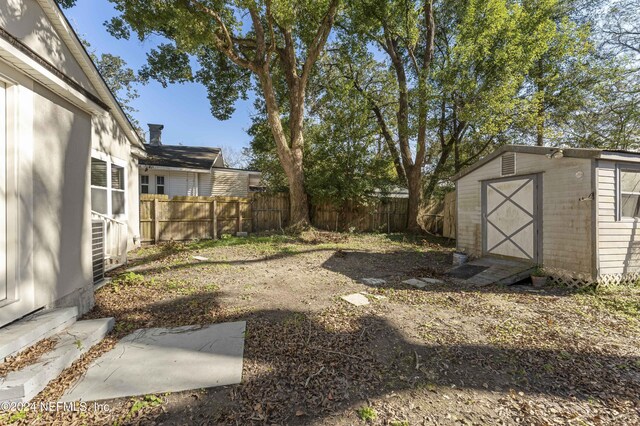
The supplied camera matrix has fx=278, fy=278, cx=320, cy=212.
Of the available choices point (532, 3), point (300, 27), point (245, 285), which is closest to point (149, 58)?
point (300, 27)

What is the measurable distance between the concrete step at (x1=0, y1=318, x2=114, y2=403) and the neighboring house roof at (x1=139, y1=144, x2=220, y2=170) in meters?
10.5

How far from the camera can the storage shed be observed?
17.3 ft

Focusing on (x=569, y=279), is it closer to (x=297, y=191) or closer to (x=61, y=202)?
(x=61, y=202)

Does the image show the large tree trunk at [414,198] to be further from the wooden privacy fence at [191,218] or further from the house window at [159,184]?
the house window at [159,184]

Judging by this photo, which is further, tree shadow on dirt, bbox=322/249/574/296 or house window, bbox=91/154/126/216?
house window, bbox=91/154/126/216

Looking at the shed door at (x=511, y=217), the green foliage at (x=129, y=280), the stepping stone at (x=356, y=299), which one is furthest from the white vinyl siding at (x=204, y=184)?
the shed door at (x=511, y=217)

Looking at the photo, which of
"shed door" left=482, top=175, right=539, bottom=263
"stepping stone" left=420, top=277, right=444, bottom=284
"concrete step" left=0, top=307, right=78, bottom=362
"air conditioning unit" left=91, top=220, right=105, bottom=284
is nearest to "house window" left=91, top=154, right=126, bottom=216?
"air conditioning unit" left=91, top=220, right=105, bottom=284

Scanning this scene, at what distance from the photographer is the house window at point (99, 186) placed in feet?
20.9

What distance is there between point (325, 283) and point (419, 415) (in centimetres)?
362

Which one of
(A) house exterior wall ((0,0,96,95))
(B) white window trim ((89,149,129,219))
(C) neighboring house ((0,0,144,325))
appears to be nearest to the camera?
(C) neighboring house ((0,0,144,325))

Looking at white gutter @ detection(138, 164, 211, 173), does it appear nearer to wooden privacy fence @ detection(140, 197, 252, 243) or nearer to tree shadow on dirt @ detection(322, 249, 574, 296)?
wooden privacy fence @ detection(140, 197, 252, 243)

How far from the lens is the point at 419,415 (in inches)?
82.7

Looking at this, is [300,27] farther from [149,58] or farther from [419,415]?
[419,415]

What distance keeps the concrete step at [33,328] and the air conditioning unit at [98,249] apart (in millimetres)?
1978
